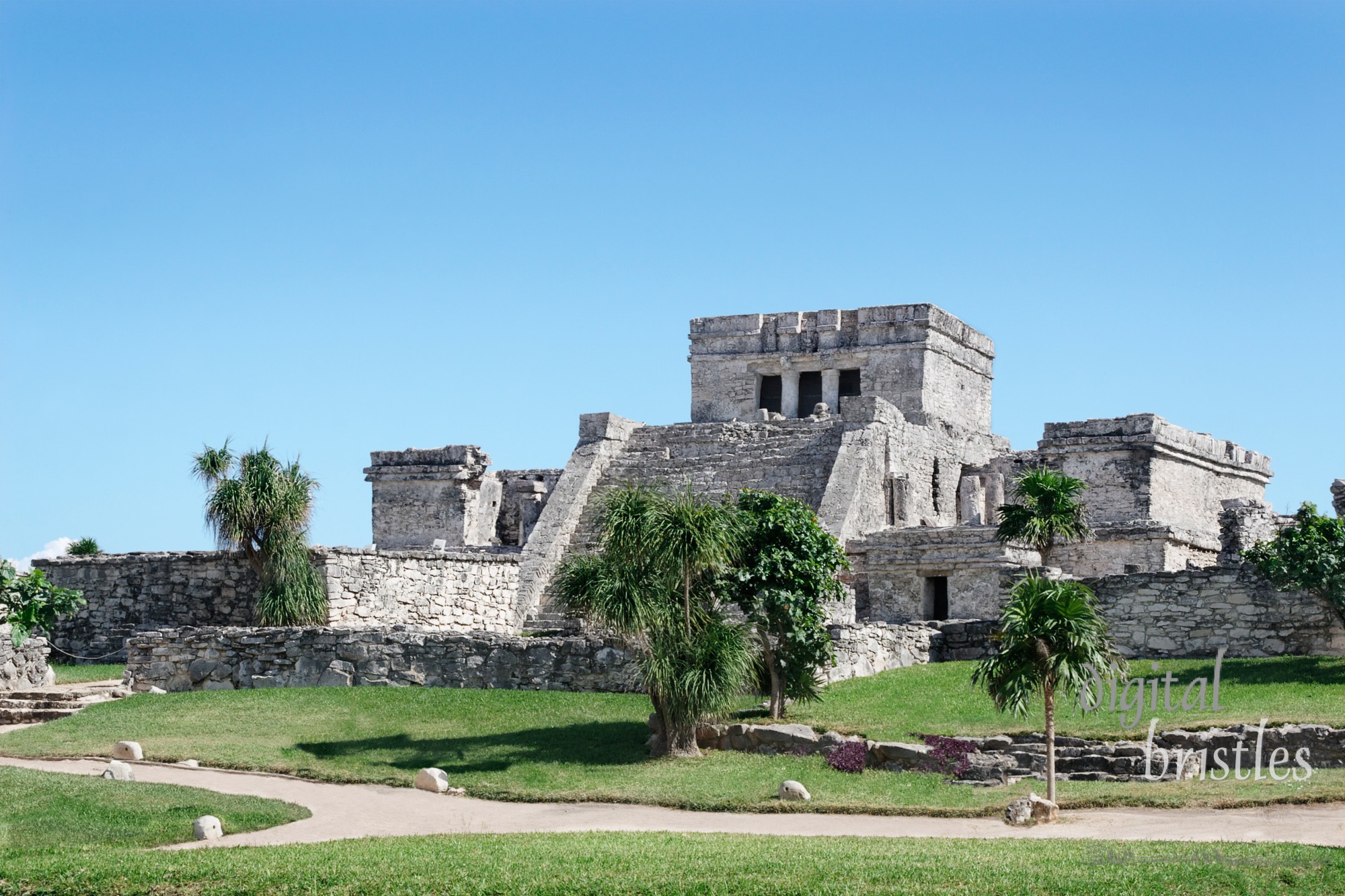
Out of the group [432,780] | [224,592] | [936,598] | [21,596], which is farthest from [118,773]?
[936,598]

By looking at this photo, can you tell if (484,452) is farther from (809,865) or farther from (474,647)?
(809,865)

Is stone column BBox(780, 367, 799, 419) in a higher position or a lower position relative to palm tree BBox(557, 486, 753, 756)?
higher

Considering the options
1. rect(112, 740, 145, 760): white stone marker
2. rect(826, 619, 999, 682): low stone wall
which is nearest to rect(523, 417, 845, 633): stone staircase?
rect(826, 619, 999, 682): low stone wall

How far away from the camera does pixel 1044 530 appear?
23.2 m

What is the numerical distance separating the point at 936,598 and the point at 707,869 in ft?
43.1

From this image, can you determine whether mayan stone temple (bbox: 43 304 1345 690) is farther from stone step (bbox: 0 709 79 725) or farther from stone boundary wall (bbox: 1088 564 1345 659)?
stone step (bbox: 0 709 79 725)

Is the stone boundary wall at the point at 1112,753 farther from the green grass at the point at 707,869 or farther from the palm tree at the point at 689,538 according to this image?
the green grass at the point at 707,869

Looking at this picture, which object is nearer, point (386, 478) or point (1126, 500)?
point (1126, 500)

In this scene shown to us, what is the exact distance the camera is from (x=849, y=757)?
15.4 meters

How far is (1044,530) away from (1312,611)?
16.3ft

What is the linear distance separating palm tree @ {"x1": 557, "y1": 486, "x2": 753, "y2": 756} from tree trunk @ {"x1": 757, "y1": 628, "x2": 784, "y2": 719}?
0.32m

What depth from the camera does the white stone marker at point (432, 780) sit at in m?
15.4

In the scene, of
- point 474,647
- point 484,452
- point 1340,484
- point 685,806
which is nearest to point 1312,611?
point 1340,484

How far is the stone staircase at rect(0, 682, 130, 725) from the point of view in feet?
63.1
